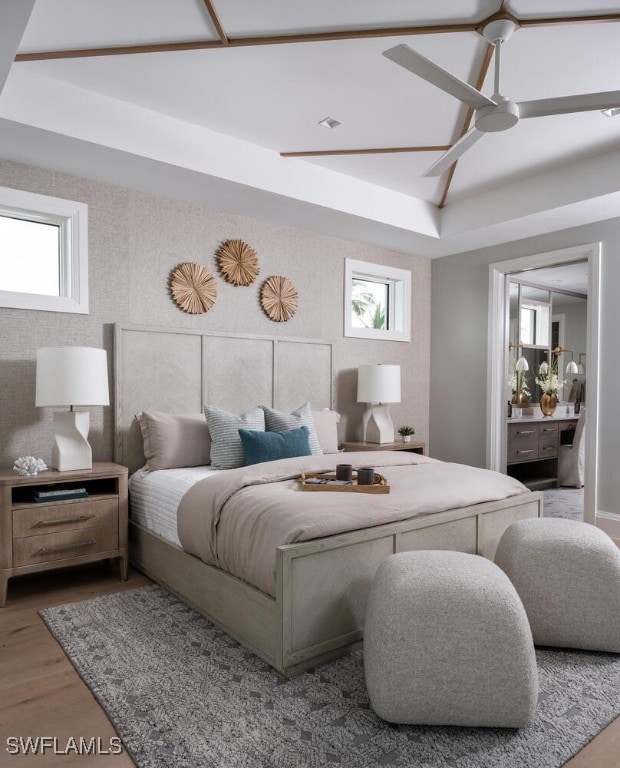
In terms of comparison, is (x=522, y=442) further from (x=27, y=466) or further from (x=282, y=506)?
(x=27, y=466)

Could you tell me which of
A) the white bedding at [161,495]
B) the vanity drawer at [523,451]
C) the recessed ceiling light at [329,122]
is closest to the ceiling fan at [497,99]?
the recessed ceiling light at [329,122]

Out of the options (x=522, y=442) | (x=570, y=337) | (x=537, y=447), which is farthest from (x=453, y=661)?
(x=570, y=337)

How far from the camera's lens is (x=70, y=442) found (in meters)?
3.12

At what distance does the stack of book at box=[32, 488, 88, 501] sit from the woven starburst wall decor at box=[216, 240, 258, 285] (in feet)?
6.25

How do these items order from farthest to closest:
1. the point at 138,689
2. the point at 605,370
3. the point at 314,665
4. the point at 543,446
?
the point at 543,446 < the point at 605,370 < the point at 314,665 < the point at 138,689

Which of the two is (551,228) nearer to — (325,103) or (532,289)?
(532,289)

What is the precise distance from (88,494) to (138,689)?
4.50 ft

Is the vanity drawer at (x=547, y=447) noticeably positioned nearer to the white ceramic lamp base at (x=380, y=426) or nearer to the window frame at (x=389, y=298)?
the window frame at (x=389, y=298)

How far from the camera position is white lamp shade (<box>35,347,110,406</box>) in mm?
2971

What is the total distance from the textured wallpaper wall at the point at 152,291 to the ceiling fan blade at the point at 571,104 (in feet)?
7.81

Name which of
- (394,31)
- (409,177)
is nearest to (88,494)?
(394,31)

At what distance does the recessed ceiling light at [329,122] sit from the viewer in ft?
10.9

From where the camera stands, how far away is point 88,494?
10.3 feet

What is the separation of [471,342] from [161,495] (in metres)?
3.39
